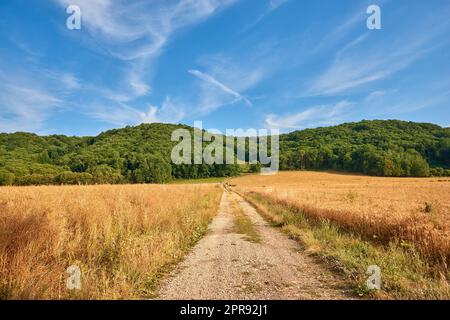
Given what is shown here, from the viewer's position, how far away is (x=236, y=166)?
404 feet

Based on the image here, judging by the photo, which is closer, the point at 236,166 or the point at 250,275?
the point at 250,275

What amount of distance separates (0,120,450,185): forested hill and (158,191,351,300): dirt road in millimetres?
44551

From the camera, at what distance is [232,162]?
120 m

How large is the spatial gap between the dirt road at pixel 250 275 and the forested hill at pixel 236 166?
146 feet

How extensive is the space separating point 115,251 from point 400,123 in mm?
172734

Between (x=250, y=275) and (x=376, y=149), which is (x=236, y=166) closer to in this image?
(x=376, y=149)

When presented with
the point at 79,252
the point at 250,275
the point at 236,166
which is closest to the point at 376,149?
the point at 236,166

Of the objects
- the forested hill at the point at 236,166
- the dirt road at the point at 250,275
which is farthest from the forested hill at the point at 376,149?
the dirt road at the point at 250,275

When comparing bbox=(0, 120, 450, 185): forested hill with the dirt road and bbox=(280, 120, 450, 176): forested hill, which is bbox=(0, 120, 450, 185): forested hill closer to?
bbox=(280, 120, 450, 176): forested hill

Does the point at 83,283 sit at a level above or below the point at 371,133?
below

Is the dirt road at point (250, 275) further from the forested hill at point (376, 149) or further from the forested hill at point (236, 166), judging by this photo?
the forested hill at point (376, 149)

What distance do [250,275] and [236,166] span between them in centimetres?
11648
